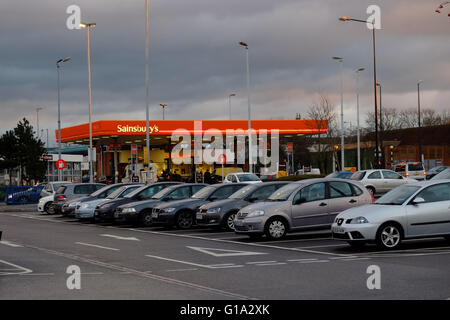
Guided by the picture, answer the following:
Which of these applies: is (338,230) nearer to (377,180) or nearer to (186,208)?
(186,208)

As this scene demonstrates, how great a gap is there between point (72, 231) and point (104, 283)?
1375cm

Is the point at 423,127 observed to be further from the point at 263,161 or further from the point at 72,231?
the point at 72,231

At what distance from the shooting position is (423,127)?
9444 cm

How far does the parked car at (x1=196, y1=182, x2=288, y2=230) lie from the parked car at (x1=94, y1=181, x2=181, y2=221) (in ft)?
19.4

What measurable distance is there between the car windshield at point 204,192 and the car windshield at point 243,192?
1.60m

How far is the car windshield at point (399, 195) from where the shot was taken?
15.4m

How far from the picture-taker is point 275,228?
1808cm

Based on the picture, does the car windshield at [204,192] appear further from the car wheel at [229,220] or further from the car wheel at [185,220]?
the car wheel at [229,220]

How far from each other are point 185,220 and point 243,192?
8.55ft

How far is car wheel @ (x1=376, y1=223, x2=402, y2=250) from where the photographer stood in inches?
580

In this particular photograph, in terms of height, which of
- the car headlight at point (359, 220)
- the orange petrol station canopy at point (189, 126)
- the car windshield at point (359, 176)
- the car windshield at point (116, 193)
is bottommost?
the car headlight at point (359, 220)

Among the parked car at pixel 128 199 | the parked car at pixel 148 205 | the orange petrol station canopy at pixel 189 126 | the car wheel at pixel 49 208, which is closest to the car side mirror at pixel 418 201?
the parked car at pixel 148 205
